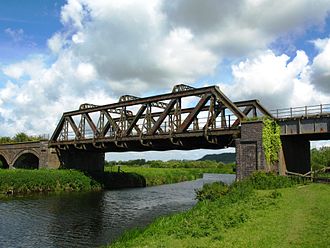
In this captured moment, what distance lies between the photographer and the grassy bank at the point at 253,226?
40.9ft

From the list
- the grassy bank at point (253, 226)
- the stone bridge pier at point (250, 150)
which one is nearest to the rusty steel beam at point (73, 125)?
the stone bridge pier at point (250, 150)

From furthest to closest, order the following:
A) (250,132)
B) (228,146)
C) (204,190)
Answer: (228,146), (250,132), (204,190)

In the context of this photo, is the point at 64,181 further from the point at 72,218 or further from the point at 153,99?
the point at 72,218

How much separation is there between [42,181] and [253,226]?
39.4 m

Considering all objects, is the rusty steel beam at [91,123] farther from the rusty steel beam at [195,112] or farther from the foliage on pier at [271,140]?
the foliage on pier at [271,140]

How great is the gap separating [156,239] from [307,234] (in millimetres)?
5951

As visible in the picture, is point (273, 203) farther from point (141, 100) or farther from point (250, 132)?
point (141, 100)

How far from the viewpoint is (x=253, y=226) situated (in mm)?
14609

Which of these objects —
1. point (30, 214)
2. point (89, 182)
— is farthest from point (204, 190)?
point (89, 182)

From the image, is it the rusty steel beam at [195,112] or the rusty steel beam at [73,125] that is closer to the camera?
the rusty steel beam at [195,112]

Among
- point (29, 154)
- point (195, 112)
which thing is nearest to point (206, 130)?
point (195, 112)

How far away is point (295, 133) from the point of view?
32.6 m

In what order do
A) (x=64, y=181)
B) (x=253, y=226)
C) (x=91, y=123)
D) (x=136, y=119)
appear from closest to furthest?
1. (x=253, y=226)
2. (x=136, y=119)
3. (x=64, y=181)
4. (x=91, y=123)

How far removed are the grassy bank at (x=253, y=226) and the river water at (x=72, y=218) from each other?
5924 mm
